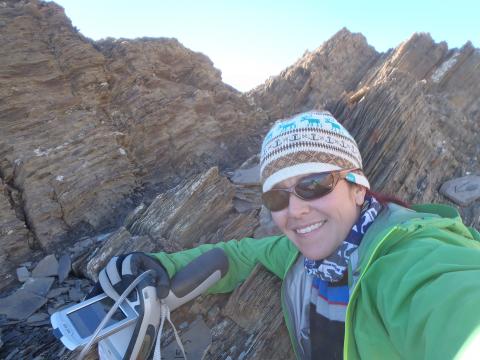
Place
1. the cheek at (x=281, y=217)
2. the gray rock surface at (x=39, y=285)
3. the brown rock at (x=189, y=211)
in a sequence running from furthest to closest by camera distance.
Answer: the brown rock at (x=189, y=211), the gray rock surface at (x=39, y=285), the cheek at (x=281, y=217)

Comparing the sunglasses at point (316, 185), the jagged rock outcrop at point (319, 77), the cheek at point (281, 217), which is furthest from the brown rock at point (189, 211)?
the jagged rock outcrop at point (319, 77)

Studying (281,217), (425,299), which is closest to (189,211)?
(281,217)

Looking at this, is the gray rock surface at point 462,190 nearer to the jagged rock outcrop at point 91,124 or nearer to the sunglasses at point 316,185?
the jagged rock outcrop at point 91,124

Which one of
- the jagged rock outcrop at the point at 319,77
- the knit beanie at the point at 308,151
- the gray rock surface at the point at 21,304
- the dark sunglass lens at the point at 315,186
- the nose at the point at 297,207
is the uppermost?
the jagged rock outcrop at the point at 319,77

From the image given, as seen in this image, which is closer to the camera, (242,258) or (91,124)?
(242,258)

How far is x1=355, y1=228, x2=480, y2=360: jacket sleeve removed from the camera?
171 cm

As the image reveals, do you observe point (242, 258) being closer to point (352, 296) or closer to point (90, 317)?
point (90, 317)

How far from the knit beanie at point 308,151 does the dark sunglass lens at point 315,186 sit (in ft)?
0.23

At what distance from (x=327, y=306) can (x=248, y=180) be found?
5614 millimetres

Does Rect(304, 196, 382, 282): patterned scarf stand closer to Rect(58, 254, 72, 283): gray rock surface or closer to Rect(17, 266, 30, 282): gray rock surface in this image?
Rect(58, 254, 72, 283): gray rock surface

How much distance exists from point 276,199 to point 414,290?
5.10 feet

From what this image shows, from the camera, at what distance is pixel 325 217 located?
3121 millimetres

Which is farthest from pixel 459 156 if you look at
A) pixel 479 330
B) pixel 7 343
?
pixel 7 343

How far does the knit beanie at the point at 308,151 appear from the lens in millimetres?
3236
